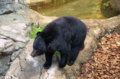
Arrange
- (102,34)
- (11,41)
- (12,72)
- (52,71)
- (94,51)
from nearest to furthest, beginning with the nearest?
(52,71), (12,72), (11,41), (94,51), (102,34)

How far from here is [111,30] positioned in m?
6.63

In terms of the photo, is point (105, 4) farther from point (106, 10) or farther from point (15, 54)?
point (15, 54)

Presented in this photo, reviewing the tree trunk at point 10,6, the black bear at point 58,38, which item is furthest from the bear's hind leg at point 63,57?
the tree trunk at point 10,6

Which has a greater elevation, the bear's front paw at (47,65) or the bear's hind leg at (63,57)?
the bear's hind leg at (63,57)

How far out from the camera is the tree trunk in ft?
23.1

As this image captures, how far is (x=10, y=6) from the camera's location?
7.34 meters

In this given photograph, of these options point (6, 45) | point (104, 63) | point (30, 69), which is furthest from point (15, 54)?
point (104, 63)

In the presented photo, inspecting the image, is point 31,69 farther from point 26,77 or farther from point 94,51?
point 94,51

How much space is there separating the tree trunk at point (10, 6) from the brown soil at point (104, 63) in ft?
13.0

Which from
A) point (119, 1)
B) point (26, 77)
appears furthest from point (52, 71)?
point (119, 1)

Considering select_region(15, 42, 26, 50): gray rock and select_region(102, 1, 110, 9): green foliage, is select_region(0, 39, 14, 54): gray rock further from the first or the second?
select_region(102, 1, 110, 9): green foliage

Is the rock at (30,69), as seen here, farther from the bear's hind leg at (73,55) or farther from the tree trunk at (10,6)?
the tree trunk at (10,6)

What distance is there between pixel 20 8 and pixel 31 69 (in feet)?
13.0

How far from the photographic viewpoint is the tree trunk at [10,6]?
23.1 feet
